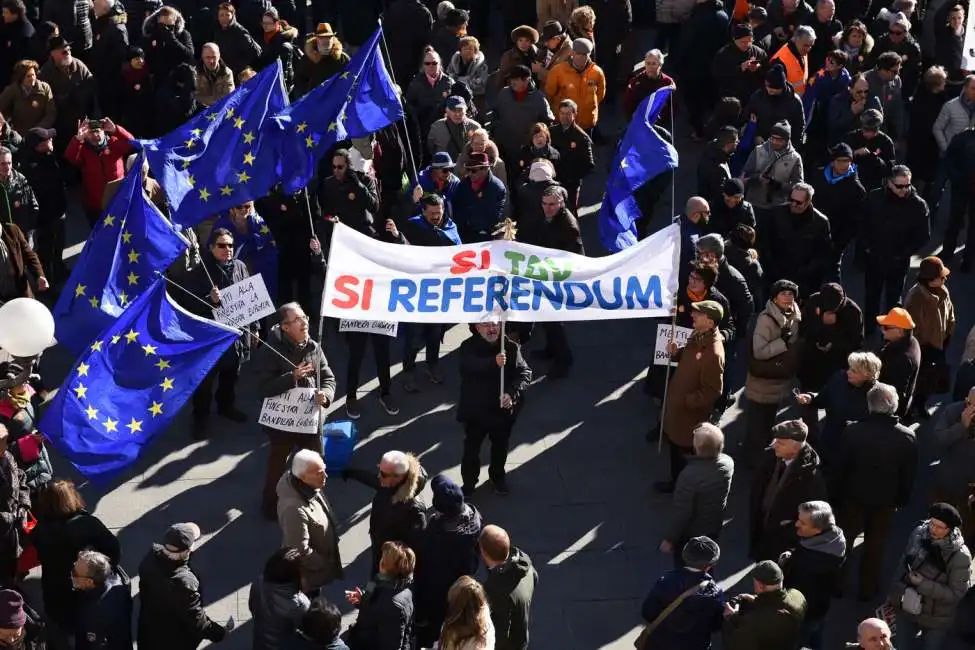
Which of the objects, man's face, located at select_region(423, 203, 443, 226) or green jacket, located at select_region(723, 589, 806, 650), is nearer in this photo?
green jacket, located at select_region(723, 589, 806, 650)

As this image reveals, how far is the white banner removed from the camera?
1274 cm

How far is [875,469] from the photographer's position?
12297mm

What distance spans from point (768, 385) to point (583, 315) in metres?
1.93

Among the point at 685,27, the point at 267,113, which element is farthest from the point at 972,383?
the point at 685,27

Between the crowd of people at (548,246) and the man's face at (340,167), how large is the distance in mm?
97

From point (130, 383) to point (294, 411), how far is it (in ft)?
5.35

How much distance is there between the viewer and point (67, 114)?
18.2 meters

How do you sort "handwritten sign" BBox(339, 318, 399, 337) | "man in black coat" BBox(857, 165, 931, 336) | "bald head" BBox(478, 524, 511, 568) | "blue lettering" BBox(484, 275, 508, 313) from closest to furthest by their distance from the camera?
"bald head" BBox(478, 524, 511, 568), "blue lettering" BBox(484, 275, 508, 313), "handwritten sign" BBox(339, 318, 399, 337), "man in black coat" BBox(857, 165, 931, 336)

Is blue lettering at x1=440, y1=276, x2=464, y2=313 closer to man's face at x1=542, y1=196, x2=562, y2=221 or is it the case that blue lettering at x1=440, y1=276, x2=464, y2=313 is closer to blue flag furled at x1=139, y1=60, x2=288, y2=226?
blue flag furled at x1=139, y1=60, x2=288, y2=226

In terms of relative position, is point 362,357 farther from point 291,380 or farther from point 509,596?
point 509,596

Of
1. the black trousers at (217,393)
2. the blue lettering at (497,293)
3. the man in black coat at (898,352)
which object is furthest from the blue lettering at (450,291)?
the man in black coat at (898,352)

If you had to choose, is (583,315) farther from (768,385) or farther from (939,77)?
(939,77)

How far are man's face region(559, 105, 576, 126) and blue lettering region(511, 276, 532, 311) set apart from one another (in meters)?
4.30

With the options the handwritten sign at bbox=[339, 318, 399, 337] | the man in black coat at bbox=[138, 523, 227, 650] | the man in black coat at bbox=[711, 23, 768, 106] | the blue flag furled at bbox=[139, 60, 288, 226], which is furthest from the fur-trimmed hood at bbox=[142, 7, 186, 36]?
the man in black coat at bbox=[138, 523, 227, 650]
